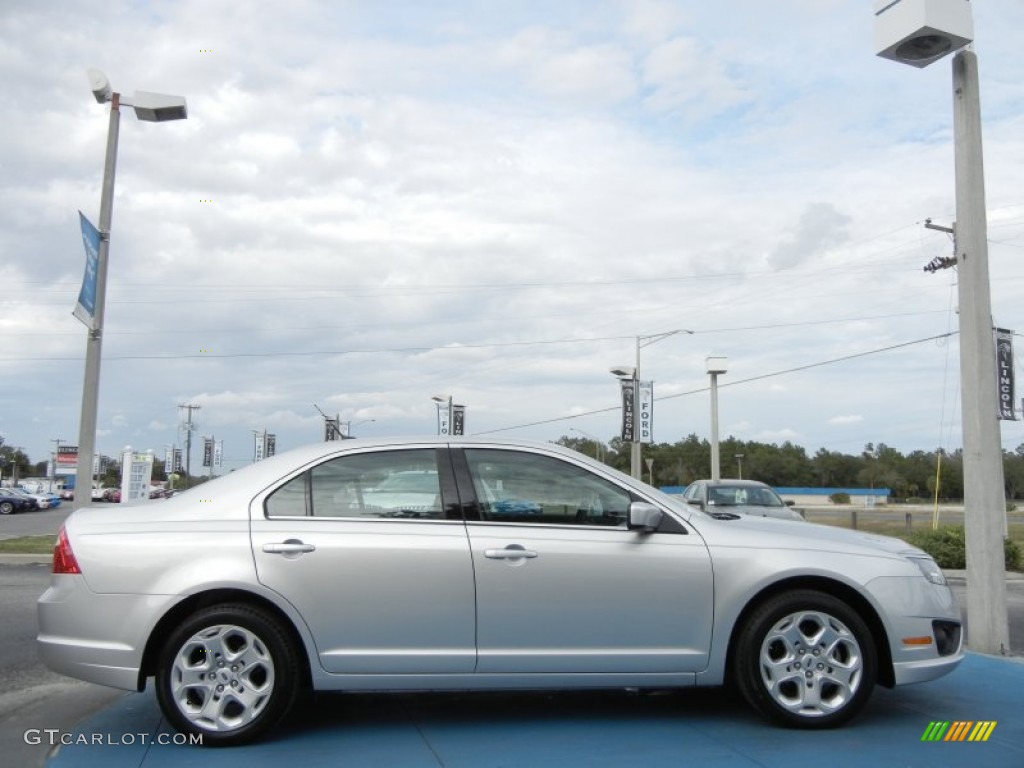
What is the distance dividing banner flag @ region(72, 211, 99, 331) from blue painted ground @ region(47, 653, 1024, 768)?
360 inches

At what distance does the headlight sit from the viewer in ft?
16.7

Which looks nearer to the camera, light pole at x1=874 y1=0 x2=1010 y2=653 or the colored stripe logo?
the colored stripe logo

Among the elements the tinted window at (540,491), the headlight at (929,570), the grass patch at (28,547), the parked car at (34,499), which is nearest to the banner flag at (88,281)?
the grass patch at (28,547)

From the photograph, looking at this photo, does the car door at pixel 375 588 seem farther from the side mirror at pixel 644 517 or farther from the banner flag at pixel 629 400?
the banner flag at pixel 629 400

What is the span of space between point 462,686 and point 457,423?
44.5m

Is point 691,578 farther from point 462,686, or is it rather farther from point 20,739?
point 20,739

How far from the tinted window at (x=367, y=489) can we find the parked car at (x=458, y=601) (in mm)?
12

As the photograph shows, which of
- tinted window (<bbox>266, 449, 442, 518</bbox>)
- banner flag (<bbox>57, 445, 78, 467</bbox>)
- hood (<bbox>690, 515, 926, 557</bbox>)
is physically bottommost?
hood (<bbox>690, 515, 926, 557</bbox>)

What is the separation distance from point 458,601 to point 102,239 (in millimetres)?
11768

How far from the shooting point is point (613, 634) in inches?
187

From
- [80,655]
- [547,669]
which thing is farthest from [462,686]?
[80,655]

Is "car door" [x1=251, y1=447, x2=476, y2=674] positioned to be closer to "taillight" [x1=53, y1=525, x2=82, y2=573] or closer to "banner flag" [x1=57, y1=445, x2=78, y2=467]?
"taillight" [x1=53, y1=525, x2=82, y2=573]

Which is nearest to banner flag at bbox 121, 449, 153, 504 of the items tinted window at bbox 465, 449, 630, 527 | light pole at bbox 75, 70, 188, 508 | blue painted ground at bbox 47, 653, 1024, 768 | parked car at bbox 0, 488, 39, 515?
light pole at bbox 75, 70, 188, 508

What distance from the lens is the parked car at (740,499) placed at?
17.2 m
